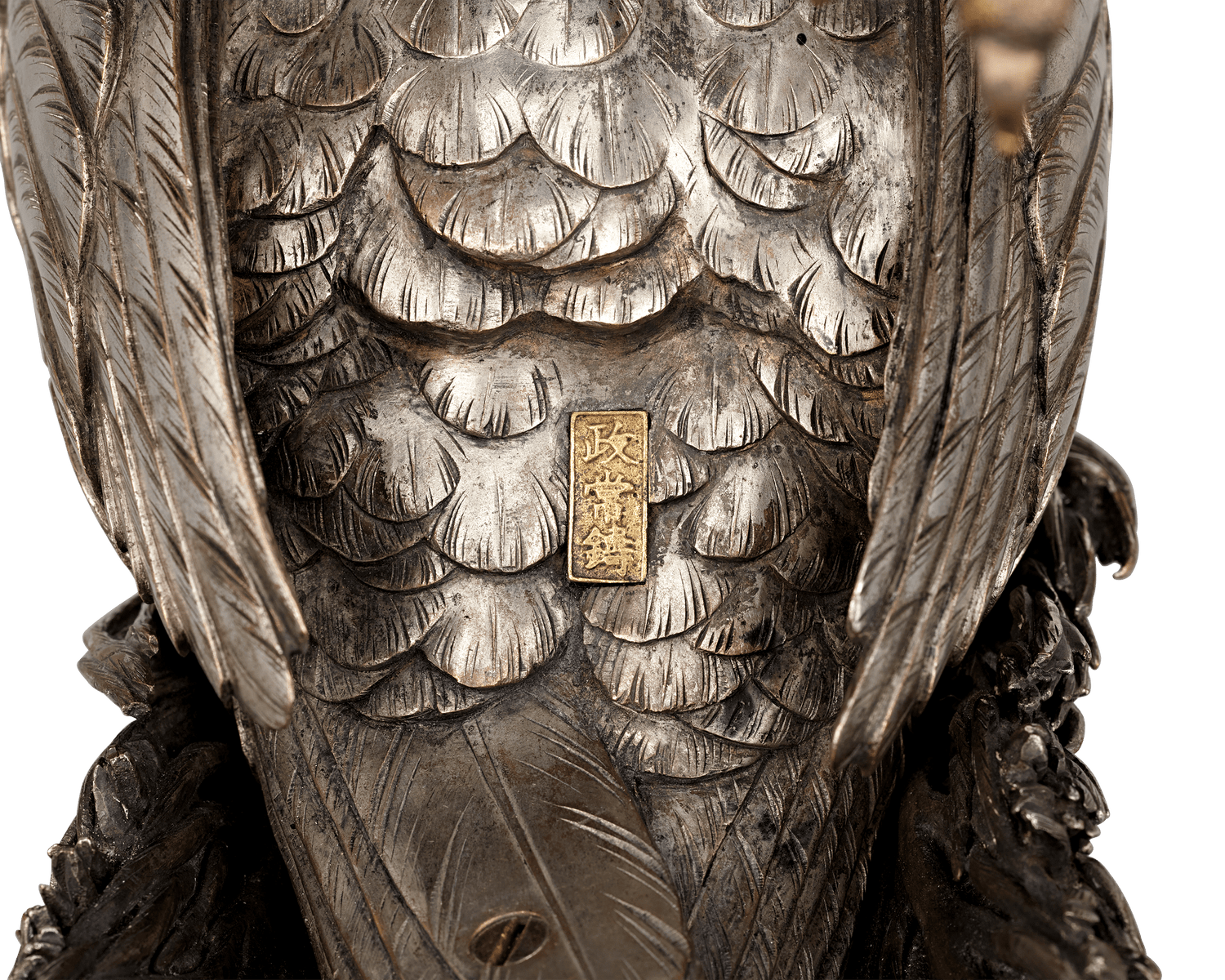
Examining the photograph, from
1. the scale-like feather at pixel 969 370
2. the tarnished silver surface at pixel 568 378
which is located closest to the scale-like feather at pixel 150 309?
the tarnished silver surface at pixel 568 378

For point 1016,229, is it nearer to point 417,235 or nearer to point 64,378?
point 417,235

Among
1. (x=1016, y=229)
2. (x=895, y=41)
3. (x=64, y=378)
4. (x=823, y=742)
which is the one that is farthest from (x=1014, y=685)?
(x=64, y=378)
